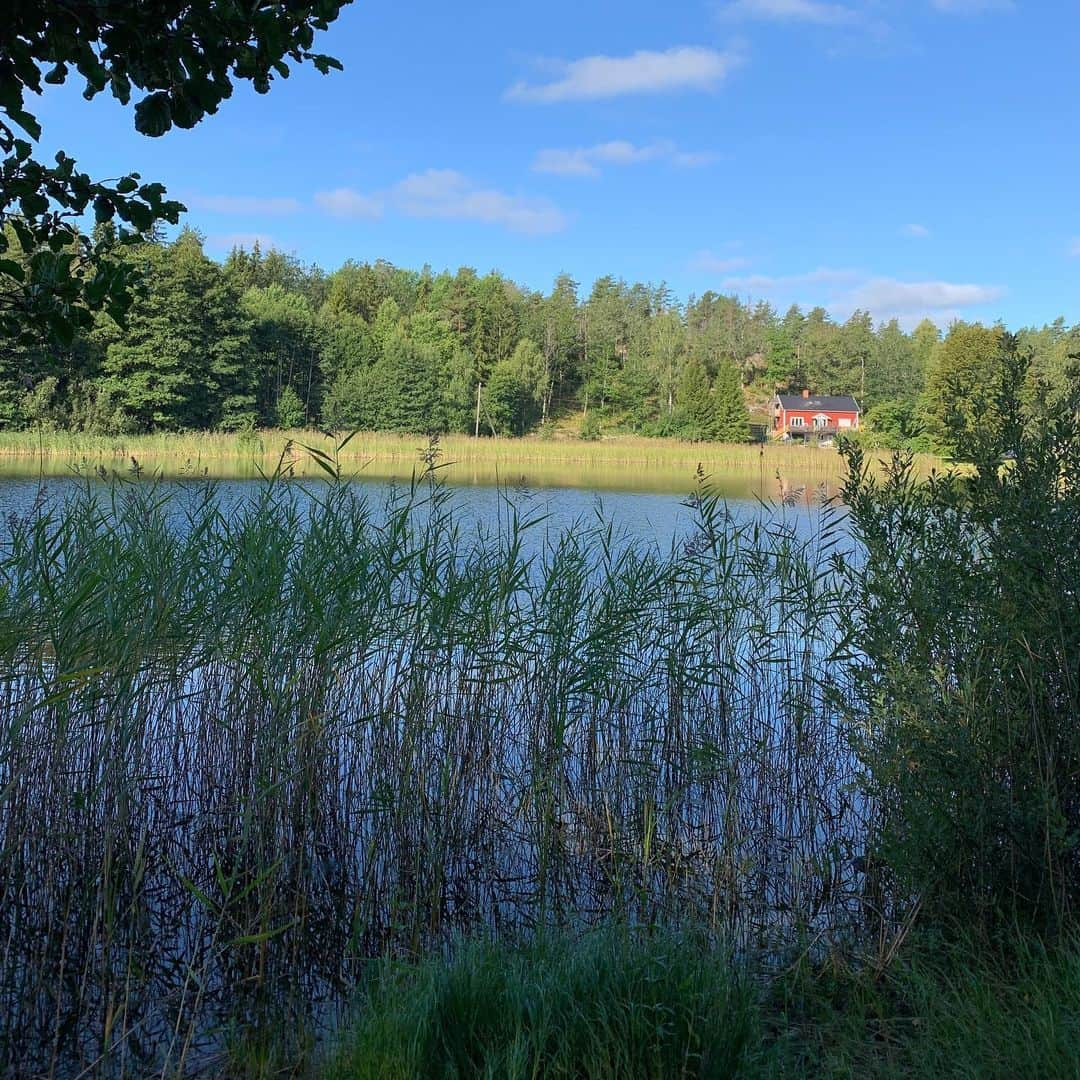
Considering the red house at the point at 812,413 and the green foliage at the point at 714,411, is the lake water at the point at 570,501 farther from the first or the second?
the red house at the point at 812,413

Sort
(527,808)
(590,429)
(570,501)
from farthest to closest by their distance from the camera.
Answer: (590,429), (570,501), (527,808)

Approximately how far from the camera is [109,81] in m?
2.24

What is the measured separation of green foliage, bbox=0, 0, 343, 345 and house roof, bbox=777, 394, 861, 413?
6774 cm

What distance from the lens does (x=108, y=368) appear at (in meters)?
35.5

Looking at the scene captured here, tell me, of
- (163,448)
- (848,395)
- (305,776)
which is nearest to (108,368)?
(163,448)

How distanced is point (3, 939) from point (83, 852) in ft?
1.20

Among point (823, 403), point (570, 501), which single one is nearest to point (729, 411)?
point (823, 403)

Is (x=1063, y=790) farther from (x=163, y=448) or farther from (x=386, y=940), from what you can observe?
(x=163, y=448)

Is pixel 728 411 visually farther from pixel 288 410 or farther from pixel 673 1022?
A: pixel 673 1022

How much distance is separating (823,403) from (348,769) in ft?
220

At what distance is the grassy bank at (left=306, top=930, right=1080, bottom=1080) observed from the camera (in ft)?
7.41

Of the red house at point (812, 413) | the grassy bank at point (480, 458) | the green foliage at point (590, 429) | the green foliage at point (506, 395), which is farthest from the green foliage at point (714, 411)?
the grassy bank at point (480, 458)

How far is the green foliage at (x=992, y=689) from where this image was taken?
9.60 ft

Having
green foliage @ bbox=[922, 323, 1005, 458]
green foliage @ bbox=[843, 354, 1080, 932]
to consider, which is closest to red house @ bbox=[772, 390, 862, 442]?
green foliage @ bbox=[922, 323, 1005, 458]
